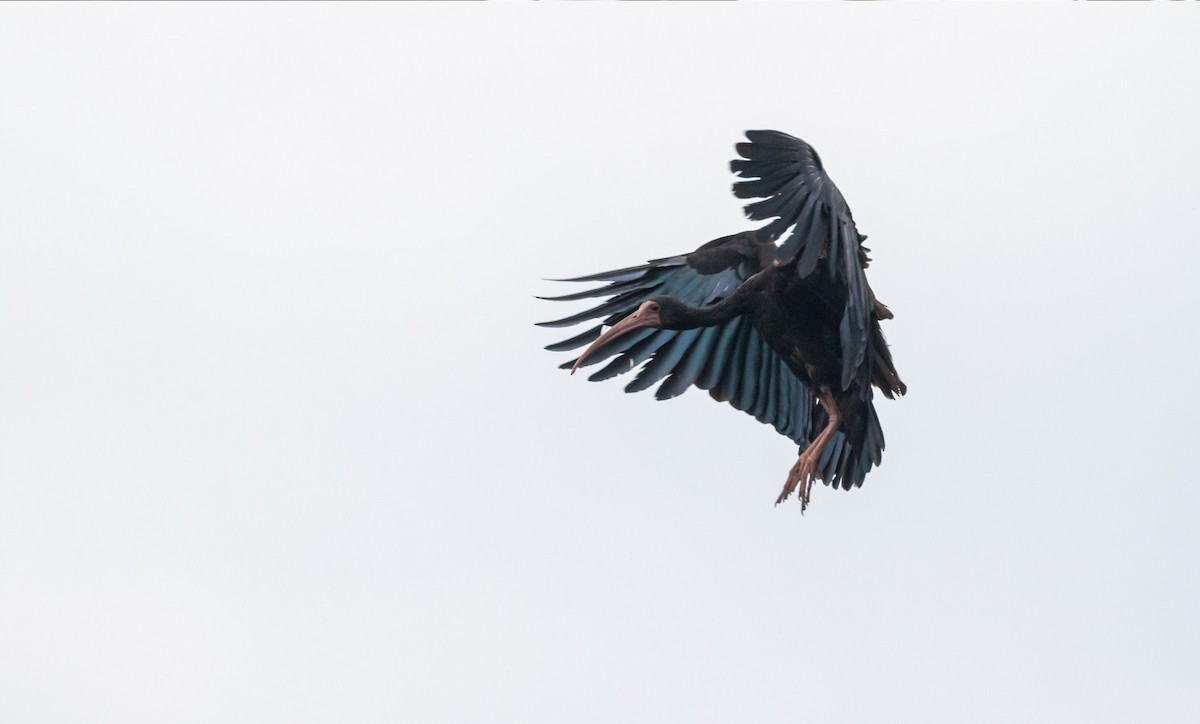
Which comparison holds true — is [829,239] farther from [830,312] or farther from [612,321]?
[612,321]

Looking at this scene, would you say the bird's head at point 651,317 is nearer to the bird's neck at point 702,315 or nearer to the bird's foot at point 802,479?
the bird's neck at point 702,315

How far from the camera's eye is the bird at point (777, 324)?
686 inches

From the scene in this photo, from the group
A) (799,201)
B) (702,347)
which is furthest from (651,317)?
(799,201)

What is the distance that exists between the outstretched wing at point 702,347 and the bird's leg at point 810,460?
84cm

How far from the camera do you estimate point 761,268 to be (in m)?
19.6

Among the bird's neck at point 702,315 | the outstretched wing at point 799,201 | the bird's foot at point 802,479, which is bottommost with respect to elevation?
the bird's foot at point 802,479

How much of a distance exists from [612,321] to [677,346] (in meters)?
0.57

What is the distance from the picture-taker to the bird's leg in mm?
18531

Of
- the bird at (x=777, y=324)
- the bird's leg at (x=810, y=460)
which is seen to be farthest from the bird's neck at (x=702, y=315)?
the bird's leg at (x=810, y=460)

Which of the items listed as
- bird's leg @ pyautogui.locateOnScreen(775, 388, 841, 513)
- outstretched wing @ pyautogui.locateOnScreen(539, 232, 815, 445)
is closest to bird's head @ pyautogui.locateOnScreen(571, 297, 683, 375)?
outstretched wing @ pyautogui.locateOnScreen(539, 232, 815, 445)

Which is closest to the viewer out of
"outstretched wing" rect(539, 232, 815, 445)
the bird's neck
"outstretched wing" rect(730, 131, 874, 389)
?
"outstretched wing" rect(730, 131, 874, 389)

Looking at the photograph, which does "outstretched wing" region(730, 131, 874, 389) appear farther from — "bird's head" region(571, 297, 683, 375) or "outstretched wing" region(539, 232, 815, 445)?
"outstretched wing" region(539, 232, 815, 445)

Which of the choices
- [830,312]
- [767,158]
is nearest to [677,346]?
[830,312]

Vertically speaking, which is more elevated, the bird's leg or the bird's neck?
the bird's neck
